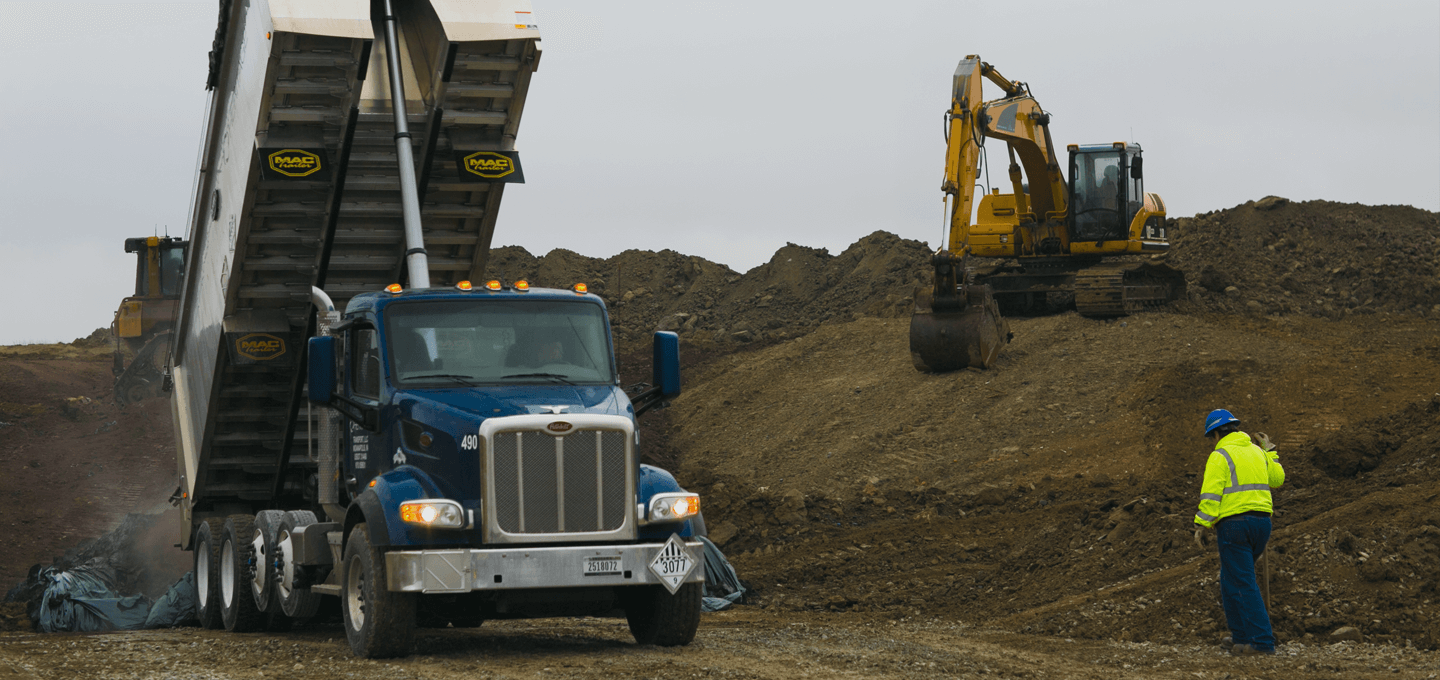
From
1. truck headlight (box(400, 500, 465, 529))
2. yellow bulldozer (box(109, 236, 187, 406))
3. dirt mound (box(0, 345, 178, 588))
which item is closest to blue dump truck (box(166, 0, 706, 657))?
truck headlight (box(400, 500, 465, 529))

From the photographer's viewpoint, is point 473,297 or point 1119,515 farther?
point 1119,515

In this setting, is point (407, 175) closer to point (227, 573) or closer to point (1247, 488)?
point (227, 573)

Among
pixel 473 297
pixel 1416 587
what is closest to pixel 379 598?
pixel 473 297

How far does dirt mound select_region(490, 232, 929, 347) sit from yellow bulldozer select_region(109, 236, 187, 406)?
31.9ft

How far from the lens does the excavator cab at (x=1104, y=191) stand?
26391 millimetres

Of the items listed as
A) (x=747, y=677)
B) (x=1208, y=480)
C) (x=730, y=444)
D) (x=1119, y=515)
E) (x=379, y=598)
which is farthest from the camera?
(x=730, y=444)

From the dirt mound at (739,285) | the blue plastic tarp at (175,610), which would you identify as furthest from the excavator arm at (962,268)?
the blue plastic tarp at (175,610)

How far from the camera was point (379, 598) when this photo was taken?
28.4 ft

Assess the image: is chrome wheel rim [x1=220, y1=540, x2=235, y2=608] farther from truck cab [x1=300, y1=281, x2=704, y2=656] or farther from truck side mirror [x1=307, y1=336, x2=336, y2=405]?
truck side mirror [x1=307, y1=336, x2=336, y2=405]

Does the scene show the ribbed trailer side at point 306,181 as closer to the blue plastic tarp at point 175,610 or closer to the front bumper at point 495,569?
the blue plastic tarp at point 175,610

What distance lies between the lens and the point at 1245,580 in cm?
917

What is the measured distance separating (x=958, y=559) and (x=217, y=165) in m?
7.64

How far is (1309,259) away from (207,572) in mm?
28269

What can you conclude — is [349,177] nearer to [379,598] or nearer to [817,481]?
[379,598]
